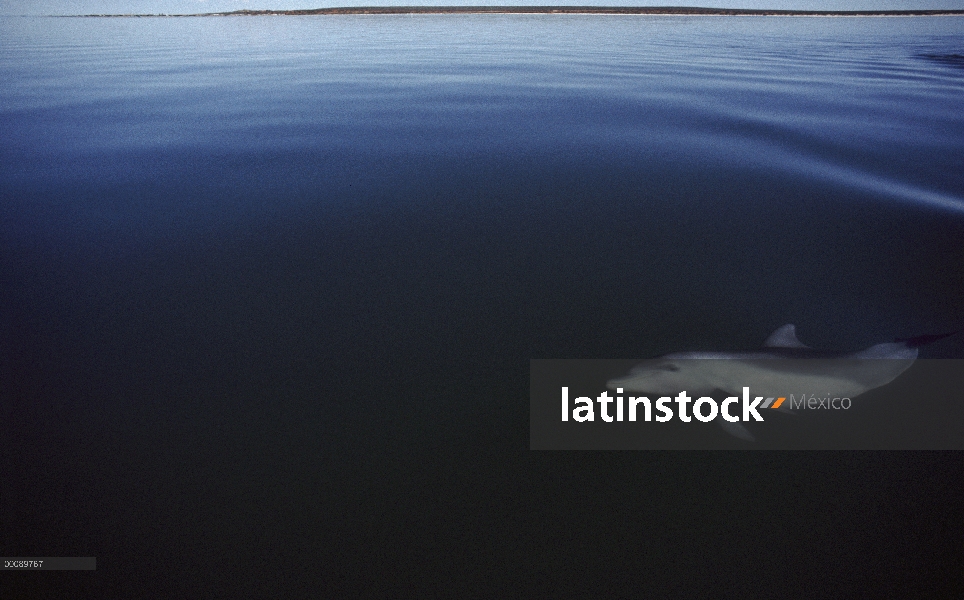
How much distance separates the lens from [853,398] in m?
3.45

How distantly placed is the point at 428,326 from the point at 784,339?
A: 2803 mm

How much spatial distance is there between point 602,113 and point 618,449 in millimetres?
8084

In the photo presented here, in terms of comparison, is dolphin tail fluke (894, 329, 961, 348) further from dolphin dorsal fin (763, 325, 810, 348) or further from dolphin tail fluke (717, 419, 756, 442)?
dolphin tail fluke (717, 419, 756, 442)

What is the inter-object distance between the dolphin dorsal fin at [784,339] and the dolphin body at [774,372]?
0.04 feet

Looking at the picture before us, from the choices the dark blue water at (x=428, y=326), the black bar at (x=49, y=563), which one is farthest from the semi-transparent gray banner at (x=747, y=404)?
the black bar at (x=49, y=563)

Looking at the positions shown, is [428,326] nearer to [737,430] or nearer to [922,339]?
[737,430]

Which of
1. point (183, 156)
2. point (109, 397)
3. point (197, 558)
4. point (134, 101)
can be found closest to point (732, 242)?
point (197, 558)

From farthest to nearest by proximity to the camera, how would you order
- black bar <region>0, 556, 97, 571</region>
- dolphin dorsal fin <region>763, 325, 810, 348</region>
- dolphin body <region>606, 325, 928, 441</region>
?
dolphin dorsal fin <region>763, 325, 810, 348</region>, dolphin body <region>606, 325, 928, 441</region>, black bar <region>0, 556, 97, 571</region>

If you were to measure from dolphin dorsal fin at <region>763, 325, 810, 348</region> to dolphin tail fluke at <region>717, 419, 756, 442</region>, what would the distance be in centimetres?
80

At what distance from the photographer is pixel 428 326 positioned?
4.02m

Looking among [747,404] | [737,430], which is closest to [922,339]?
[747,404]

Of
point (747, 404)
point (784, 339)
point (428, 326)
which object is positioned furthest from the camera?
point (428, 326)

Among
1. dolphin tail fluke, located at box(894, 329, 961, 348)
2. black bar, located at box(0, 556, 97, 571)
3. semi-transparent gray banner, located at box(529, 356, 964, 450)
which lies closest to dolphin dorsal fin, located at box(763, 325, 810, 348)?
semi-transparent gray banner, located at box(529, 356, 964, 450)

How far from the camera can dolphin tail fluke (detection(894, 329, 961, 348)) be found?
3.74 metres
